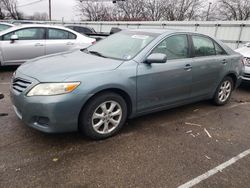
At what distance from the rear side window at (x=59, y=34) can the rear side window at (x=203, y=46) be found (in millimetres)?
4666

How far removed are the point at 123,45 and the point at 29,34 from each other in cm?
429

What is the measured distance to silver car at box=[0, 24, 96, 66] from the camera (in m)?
6.53

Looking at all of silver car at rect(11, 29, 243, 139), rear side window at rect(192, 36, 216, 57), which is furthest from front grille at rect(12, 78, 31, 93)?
rear side window at rect(192, 36, 216, 57)

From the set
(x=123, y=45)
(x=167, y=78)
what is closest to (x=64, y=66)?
(x=123, y=45)

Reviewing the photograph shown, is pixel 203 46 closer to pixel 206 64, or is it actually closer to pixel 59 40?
pixel 206 64

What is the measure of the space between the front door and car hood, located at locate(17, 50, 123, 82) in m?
0.48

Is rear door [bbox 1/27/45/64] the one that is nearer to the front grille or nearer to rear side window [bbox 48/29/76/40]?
rear side window [bbox 48/29/76/40]

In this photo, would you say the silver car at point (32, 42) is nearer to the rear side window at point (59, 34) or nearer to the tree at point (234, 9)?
the rear side window at point (59, 34)

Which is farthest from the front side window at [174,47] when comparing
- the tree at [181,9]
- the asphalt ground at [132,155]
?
the tree at [181,9]

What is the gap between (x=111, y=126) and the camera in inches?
129

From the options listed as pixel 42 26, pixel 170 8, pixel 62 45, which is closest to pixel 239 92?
pixel 62 45

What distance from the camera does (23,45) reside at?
670cm

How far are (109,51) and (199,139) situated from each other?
193cm

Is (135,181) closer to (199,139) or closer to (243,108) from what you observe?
(199,139)
